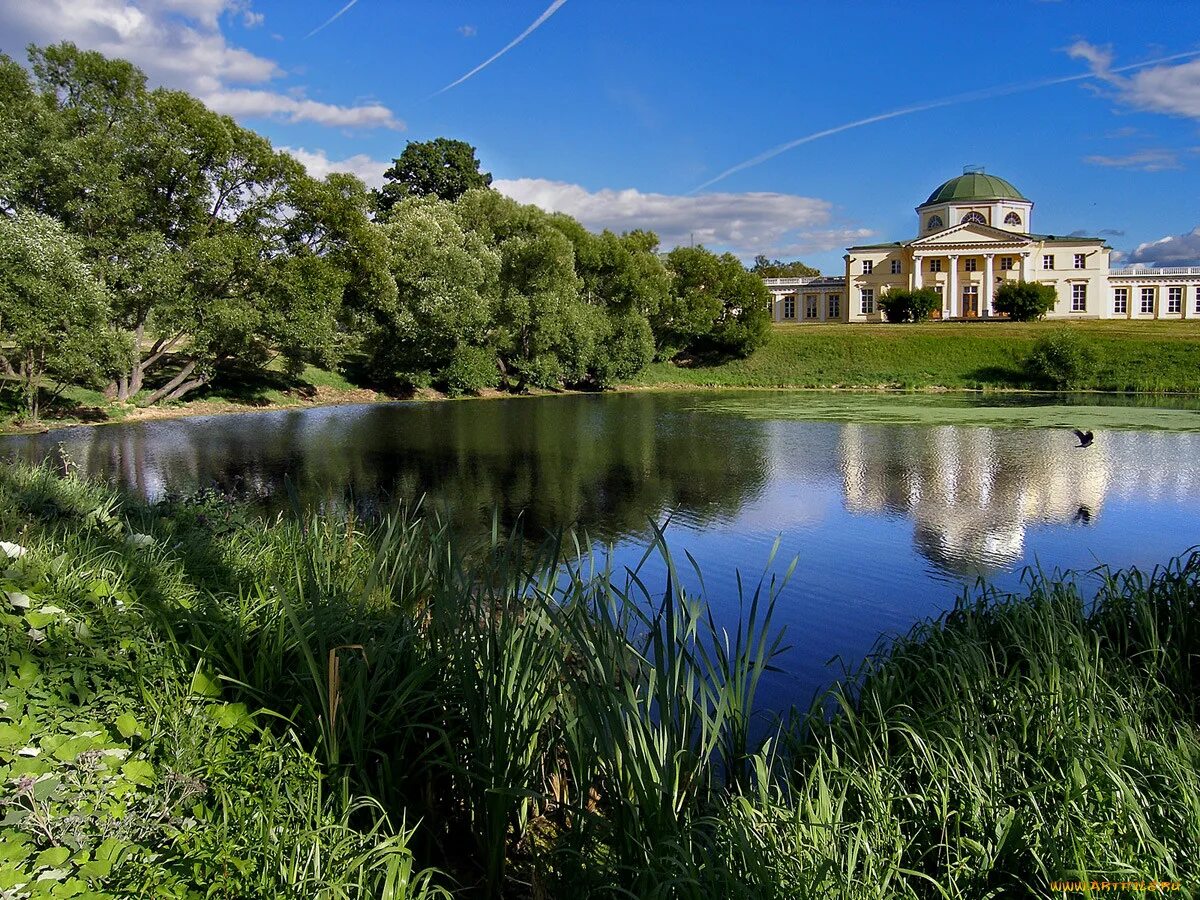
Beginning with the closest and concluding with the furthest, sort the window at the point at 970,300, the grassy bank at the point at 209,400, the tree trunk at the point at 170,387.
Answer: the grassy bank at the point at 209,400 → the tree trunk at the point at 170,387 → the window at the point at 970,300

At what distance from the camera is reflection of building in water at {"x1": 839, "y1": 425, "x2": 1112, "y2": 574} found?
11234mm

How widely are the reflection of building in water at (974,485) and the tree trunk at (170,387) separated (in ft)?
70.1

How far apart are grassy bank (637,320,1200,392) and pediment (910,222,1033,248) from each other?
60.7 feet

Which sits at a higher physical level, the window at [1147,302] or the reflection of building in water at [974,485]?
the window at [1147,302]

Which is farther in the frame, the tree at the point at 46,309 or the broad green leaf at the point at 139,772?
the tree at the point at 46,309

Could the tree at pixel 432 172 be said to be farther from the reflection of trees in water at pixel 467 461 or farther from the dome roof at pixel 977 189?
the dome roof at pixel 977 189

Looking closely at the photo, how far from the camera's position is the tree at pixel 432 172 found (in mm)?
58594

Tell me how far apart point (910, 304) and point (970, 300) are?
11828mm

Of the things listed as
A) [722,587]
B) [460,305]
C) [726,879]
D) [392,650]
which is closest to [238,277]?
[460,305]

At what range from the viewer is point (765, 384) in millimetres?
49062

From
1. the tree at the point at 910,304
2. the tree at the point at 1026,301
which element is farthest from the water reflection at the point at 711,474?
the tree at the point at 910,304

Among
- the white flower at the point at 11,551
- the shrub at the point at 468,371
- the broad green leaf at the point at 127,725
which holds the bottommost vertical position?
the broad green leaf at the point at 127,725

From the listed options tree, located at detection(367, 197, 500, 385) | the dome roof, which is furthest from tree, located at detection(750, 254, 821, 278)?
tree, located at detection(367, 197, 500, 385)

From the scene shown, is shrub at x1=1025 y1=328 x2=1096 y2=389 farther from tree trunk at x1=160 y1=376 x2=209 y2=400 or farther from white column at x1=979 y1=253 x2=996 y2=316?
tree trunk at x1=160 y1=376 x2=209 y2=400
